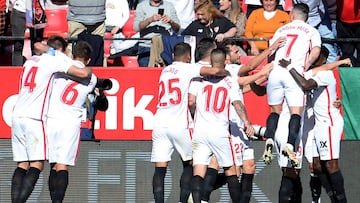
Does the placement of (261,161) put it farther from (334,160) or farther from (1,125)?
(1,125)

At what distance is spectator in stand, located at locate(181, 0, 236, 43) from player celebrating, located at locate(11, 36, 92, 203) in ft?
11.4

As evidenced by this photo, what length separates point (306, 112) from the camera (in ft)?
60.1

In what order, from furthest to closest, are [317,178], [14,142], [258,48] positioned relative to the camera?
[258,48], [317,178], [14,142]

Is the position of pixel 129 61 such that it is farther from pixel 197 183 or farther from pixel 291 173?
pixel 291 173

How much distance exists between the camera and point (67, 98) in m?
17.4

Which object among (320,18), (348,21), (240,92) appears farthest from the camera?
(320,18)

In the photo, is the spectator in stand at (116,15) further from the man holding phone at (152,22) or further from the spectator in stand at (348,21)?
the spectator in stand at (348,21)

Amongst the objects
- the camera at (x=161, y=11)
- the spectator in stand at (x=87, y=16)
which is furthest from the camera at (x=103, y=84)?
the camera at (x=161, y=11)

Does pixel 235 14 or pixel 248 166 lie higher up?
pixel 235 14

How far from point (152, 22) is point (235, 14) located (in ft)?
4.60

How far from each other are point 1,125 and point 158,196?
2948 millimetres

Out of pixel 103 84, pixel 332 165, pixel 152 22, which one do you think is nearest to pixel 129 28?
pixel 152 22

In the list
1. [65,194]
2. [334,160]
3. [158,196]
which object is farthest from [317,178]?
[65,194]

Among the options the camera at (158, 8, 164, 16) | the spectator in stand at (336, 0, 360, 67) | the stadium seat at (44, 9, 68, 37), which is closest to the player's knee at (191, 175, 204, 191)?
the camera at (158, 8, 164, 16)
